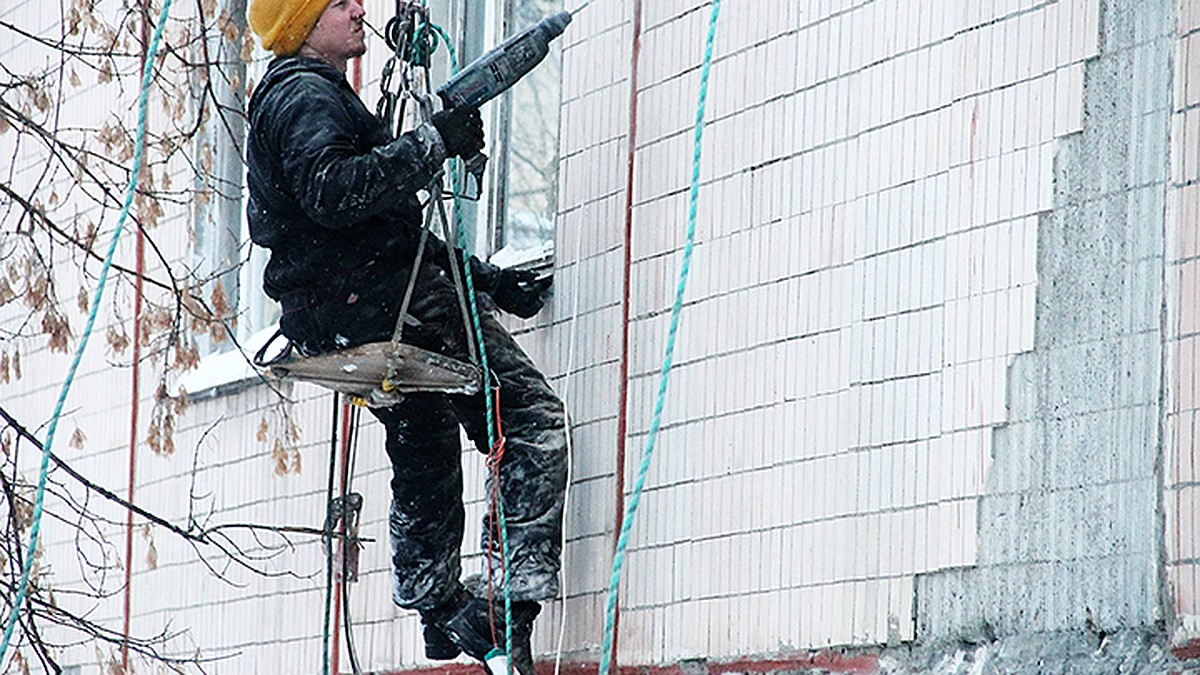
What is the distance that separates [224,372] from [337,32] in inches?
125

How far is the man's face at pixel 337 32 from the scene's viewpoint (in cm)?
679

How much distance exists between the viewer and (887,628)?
583 centimetres

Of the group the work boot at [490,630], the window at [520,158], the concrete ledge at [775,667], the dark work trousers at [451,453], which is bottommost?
the concrete ledge at [775,667]

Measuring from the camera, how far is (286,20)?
22.1 ft

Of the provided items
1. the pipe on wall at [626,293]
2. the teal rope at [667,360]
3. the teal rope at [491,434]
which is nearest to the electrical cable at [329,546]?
the teal rope at [491,434]

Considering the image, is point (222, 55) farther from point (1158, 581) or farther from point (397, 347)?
point (1158, 581)

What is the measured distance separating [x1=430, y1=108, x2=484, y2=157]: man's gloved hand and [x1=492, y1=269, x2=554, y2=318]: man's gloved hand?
0.99m

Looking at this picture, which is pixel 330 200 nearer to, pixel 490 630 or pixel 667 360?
pixel 667 360

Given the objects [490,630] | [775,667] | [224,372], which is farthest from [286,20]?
[224,372]

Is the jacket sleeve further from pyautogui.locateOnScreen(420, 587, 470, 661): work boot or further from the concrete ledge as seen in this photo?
the concrete ledge

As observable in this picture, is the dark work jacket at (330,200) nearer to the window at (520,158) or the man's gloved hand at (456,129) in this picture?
the man's gloved hand at (456,129)

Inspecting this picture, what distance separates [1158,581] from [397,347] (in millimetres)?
2402

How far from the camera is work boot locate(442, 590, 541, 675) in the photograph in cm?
683

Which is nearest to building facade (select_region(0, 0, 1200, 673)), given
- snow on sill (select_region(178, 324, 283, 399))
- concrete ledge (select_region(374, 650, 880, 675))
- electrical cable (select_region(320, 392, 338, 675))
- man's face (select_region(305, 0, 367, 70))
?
concrete ledge (select_region(374, 650, 880, 675))
